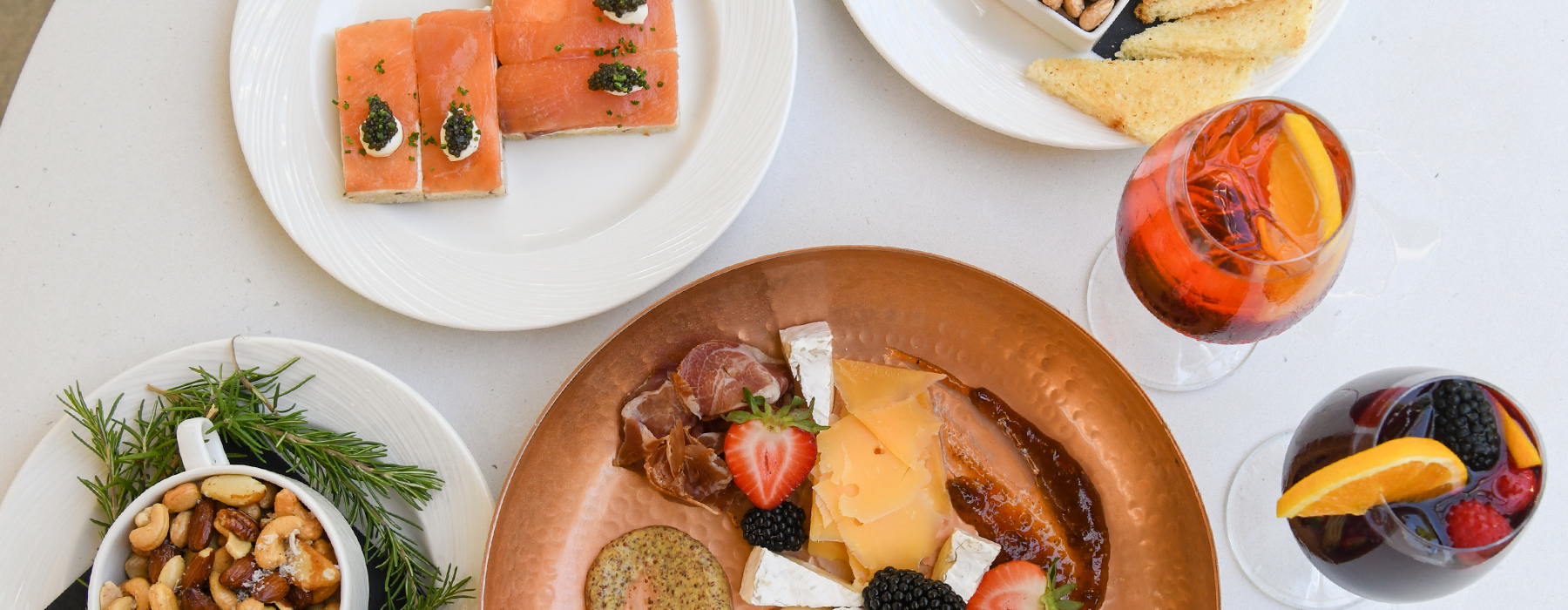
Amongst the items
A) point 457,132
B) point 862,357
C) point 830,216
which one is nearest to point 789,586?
point 862,357

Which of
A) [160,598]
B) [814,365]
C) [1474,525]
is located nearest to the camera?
[1474,525]

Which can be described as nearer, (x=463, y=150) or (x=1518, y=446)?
(x=1518, y=446)

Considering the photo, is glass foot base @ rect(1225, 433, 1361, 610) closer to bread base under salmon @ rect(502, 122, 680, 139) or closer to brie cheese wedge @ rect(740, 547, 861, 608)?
brie cheese wedge @ rect(740, 547, 861, 608)

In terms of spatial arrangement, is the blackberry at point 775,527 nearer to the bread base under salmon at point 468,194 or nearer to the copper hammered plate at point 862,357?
the copper hammered plate at point 862,357

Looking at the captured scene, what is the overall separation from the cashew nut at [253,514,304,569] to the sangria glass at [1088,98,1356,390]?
103cm

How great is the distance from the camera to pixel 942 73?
1260 millimetres

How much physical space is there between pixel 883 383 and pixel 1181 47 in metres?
0.66

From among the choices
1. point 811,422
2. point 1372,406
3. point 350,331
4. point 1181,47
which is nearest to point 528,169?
point 350,331

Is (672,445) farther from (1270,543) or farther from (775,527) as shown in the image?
(1270,543)

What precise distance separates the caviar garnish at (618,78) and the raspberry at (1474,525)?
108 centimetres

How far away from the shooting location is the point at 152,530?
1.04 m

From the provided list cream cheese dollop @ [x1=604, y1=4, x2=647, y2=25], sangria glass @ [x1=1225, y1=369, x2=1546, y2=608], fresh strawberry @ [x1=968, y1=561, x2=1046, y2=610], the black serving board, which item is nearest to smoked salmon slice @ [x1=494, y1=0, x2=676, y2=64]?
cream cheese dollop @ [x1=604, y1=4, x2=647, y2=25]

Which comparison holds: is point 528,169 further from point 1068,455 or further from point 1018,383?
point 1068,455

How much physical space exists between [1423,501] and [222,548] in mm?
1337
